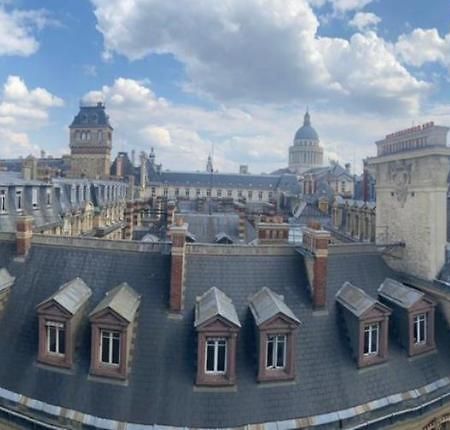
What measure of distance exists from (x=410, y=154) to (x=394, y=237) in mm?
3751

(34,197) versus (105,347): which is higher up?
(34,197)

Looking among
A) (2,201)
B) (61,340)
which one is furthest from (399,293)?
(2,201)

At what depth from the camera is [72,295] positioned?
1482 cm

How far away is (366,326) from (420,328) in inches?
110

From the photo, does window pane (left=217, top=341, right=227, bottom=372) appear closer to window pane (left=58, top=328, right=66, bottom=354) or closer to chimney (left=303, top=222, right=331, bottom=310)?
chimney (left=303, top=222, right=331, bottom=310)

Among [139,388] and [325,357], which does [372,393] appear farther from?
[139,388]

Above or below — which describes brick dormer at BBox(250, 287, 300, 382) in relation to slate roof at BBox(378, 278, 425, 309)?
below

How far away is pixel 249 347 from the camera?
1431 centimetres

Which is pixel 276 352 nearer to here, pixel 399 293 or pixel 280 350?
pixel 280 350

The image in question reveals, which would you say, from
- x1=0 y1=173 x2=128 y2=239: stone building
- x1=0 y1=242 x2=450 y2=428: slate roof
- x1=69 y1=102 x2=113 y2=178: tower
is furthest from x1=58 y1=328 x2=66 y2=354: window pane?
x1=69 y1=102 x2=113 y2=178: tower

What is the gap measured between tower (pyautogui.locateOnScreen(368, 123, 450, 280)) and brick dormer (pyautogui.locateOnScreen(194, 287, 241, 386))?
9029 mm

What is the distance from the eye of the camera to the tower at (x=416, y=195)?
700 inches

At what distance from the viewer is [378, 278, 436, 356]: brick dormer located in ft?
52.1

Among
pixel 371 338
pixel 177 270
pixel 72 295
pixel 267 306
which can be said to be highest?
pixel 177 270
